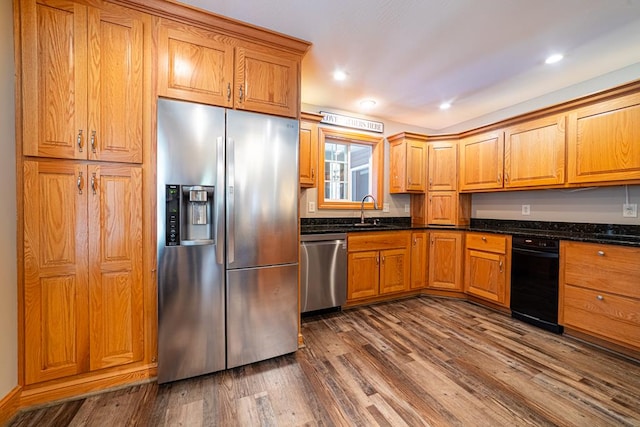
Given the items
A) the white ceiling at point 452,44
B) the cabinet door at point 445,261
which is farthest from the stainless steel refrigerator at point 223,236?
the cabinet door at point 445,261

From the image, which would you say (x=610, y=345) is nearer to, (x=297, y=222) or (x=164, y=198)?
(x=297, y=222)

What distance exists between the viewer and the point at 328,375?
5.87 feet

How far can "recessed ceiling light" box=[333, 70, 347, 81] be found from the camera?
2535mm

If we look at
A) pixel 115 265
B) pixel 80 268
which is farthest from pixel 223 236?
pixel 80 268

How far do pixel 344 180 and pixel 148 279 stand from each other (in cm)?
261

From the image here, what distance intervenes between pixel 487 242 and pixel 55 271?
383cm

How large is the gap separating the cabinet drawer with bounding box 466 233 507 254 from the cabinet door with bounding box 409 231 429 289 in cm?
51

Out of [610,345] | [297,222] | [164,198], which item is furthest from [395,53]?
[610,345]

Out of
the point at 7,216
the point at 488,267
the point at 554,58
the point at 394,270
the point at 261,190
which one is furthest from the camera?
the point at 394,270

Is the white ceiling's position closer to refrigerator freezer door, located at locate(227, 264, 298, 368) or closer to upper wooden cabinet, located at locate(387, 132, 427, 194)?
upper wooden cabinet, located at locate(387, 132, 427, 194)

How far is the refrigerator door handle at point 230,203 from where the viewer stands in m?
1.76

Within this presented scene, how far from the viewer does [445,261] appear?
11.0 ft

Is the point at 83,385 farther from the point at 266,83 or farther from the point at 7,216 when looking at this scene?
the point at 266,83

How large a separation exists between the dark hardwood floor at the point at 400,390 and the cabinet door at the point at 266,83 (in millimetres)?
1949
